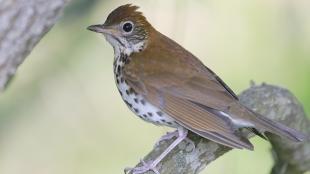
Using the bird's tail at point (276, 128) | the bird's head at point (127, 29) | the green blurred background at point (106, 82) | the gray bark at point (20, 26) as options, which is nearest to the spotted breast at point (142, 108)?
the bird's head at point (127, 29)

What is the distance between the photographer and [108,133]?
316 inches

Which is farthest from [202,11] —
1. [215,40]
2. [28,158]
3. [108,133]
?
[28,158]

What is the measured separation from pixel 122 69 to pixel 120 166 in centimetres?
286

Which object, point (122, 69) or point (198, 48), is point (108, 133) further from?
point (122, 69)

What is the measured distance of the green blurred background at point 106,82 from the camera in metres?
6.83

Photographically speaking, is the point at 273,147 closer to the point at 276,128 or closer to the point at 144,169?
the point at 276,128

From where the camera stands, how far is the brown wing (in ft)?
15.9

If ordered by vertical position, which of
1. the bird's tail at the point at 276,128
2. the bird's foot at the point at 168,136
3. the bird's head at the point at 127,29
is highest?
the bird's head at the point at 127,29

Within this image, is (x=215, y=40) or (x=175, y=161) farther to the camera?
(x=215, y=40)

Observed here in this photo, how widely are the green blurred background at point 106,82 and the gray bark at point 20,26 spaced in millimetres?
2601

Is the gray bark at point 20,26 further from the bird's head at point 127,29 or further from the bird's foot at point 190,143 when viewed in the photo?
the bird's foot at point 190,143

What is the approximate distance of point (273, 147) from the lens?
559cm

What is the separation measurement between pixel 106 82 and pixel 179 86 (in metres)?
3.34

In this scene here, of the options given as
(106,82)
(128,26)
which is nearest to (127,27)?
(128,26)
